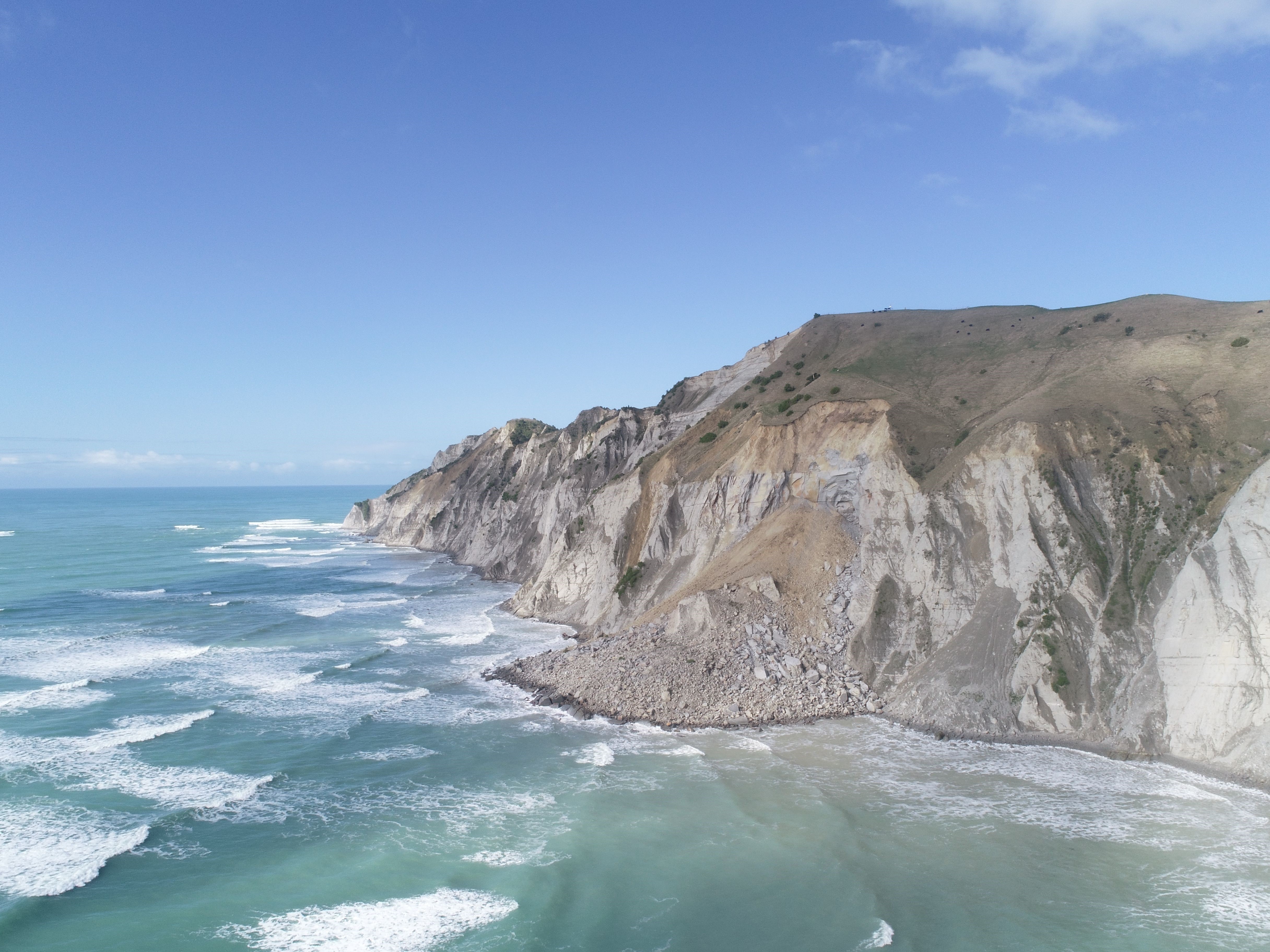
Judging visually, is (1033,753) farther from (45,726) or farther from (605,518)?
(45,726)

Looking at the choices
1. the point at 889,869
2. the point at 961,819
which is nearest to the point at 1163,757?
the point at 961,819

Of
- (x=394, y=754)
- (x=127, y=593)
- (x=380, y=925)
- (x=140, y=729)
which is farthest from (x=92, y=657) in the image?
(x=380, y=925)

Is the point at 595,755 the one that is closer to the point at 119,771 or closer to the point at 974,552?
the point at 119,771

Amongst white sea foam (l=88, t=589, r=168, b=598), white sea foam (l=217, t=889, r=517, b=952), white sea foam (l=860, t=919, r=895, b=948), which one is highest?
white sea foam (l=88, t=589, r=168, b=598)

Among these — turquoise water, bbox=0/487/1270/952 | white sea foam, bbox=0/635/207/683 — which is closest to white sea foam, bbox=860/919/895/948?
turquoise water, bbox=0/487/1270/952

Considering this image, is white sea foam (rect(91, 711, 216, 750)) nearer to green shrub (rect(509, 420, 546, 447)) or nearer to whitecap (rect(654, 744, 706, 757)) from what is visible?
whitecap (rect(654, 744, 706, 757))
